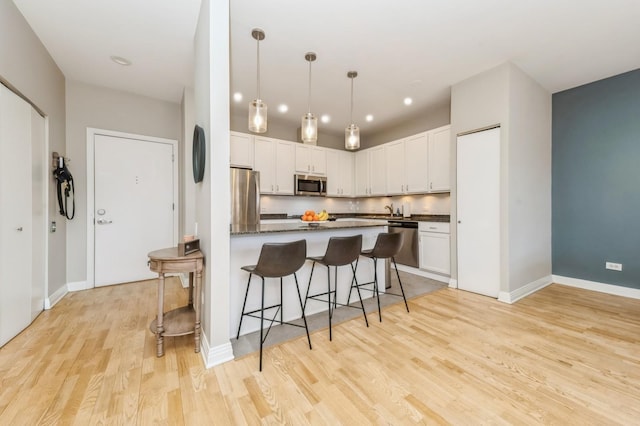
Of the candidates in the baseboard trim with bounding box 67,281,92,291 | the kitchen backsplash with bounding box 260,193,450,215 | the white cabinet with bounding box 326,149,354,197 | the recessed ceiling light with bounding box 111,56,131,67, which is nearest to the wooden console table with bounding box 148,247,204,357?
the baseboard trim with bounding box 67,281,92,291

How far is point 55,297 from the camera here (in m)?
3.02

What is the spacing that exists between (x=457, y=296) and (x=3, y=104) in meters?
4.93

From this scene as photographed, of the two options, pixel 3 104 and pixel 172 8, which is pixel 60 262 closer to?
pixel 3 104

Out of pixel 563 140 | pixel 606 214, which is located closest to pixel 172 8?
pixel 563 140

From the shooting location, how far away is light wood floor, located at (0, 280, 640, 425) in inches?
56.0

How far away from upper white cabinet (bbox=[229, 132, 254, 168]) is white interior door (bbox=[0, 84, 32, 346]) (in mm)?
2363

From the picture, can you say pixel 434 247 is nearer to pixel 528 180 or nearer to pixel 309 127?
pixel 528 180

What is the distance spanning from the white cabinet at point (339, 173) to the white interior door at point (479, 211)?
2605 millimetres

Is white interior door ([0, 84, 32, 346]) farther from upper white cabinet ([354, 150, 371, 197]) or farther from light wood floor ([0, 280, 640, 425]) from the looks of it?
upper white cabinet ([354, 150, 371, 197])

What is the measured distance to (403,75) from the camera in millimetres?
3385

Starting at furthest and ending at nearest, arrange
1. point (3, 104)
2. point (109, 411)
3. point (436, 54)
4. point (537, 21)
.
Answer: point (436, 54) < point (537, 21) < point (3, 104) < point (109, 411)

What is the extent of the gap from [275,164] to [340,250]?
121 inches

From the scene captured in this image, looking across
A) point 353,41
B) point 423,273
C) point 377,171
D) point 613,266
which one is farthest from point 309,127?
point 613,266

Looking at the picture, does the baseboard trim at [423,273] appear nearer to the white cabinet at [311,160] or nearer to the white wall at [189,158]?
the white cabinet at [311,160]
